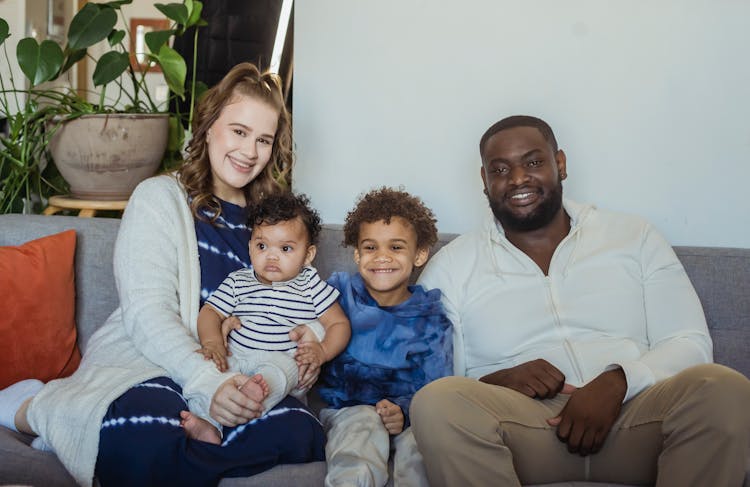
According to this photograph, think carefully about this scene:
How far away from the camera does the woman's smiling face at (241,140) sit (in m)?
2.09

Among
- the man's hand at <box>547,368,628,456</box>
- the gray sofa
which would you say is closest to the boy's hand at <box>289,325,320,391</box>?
the gray sofa

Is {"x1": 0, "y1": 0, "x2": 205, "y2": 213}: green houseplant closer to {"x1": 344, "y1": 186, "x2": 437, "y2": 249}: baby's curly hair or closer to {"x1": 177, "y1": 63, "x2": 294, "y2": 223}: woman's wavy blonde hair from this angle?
{"x1": 177, "y1": 63, "x2": 294, "y2": 223}: woman's wavy blonde hair

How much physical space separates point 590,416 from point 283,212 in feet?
2.69

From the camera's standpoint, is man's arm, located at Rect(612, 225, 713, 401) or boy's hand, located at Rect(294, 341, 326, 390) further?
boy's hand, located at Rect(294, 341, 326, 390)

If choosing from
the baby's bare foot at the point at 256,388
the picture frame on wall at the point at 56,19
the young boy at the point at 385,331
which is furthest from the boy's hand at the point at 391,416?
the picture frame on wall at the point at 56,19

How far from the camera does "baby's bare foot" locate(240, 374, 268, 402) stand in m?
1.75

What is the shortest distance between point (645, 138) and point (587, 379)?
80cm

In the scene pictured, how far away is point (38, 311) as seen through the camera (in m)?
2.04

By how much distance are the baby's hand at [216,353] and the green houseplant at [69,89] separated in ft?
3.21

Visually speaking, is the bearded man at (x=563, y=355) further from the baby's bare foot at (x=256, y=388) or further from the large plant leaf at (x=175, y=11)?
the large plant leaf at (x=175, y=11)

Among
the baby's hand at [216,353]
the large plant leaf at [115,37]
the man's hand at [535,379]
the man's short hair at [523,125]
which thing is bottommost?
the baby's hand at [216,353]

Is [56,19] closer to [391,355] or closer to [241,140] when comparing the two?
[241,140]

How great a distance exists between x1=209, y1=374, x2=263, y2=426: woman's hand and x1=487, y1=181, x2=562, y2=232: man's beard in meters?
0.74

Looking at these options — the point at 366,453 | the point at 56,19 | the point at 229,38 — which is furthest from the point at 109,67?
the point at 56,19
